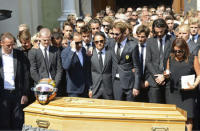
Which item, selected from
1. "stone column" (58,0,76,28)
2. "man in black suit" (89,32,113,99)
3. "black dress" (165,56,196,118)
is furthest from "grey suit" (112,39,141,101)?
"stone column" (58,0,76,28)

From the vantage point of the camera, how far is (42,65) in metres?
5.20

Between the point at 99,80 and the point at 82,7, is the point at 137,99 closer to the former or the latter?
the point at 99,80

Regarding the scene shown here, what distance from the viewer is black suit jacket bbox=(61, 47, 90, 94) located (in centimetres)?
506

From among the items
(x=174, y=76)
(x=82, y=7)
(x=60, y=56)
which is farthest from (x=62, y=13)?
(x=174, y=76)

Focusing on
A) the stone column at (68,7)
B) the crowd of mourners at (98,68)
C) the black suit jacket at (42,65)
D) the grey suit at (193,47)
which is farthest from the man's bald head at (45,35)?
the stone column at (68,7)

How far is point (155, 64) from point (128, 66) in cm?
42

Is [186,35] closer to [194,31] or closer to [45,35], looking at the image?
[194,31]

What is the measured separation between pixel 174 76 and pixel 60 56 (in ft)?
5.52

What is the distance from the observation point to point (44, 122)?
13.2ft

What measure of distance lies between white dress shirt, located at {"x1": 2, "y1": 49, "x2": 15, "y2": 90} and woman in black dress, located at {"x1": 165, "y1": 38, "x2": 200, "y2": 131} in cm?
217

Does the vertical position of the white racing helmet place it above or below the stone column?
below

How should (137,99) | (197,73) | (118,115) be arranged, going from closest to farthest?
(118,115)
(197,73)
(137,99)

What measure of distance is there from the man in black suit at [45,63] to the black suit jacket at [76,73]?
5.3 inches

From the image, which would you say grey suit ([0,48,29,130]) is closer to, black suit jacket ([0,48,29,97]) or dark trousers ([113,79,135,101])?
black suit jacket ([0,48,29,97])
